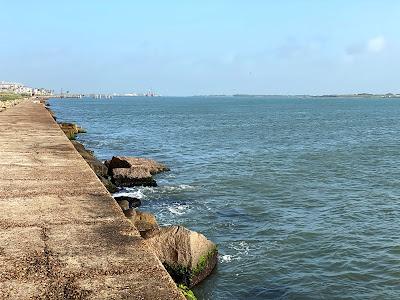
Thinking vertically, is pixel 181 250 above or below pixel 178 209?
above

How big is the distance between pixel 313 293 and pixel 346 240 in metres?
→ 3.84

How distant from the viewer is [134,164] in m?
23.4

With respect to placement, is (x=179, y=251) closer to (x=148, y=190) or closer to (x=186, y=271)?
(x=186, y=271)

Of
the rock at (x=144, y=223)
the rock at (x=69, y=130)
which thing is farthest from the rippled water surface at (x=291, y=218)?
the rock at (x=69, y=130)

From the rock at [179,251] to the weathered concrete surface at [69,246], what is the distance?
4.26ft

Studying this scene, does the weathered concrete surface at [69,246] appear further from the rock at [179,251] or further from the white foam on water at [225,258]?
the white foam on water at [225,258]

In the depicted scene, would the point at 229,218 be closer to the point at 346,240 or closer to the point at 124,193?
the point at 346,240

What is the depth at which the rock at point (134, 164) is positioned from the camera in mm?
22016

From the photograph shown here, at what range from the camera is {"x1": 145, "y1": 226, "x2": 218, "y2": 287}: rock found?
920cm

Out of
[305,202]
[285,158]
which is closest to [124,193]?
[305,202]

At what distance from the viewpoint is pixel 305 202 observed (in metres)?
18.0

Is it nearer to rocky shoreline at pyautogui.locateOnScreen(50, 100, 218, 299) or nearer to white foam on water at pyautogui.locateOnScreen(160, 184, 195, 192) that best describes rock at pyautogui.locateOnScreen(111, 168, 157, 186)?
white foam on water at pyautogui.locateOnScreen(160, 184, 195, 192)

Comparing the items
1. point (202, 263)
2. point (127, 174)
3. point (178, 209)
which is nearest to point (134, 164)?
point (127, 174)

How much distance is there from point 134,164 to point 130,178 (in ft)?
7.88
